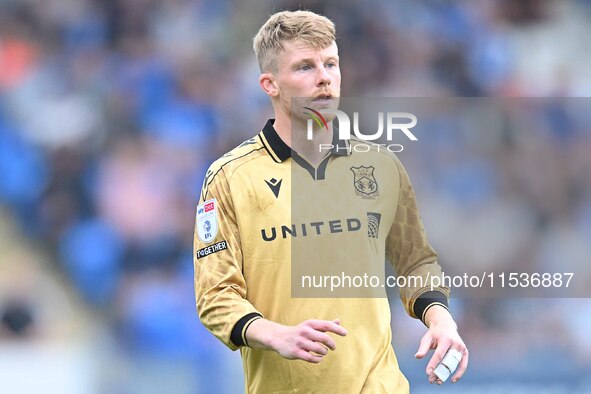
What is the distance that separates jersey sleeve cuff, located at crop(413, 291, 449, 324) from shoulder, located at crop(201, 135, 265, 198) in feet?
2.55

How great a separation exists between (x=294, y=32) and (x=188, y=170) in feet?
10.1

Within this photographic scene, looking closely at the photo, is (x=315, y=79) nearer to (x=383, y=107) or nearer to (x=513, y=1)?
(x=383, y=107)

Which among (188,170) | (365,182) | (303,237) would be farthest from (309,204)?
(188,170)

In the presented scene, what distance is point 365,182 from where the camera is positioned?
11.1ft

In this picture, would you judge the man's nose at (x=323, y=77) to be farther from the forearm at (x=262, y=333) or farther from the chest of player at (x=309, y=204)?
the forearm at (x=262, y=333)

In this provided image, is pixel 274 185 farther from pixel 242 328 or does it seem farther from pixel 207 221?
pixel 242 328

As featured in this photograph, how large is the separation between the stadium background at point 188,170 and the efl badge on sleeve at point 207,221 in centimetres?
271

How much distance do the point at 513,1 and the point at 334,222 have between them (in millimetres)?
4350

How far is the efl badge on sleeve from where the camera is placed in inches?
126

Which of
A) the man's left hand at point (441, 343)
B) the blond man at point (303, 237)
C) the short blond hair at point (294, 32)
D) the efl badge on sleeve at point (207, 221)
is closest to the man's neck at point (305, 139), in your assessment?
the blond man at point (303, 237)

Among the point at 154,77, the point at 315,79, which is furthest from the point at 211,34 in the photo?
the point at 315,79

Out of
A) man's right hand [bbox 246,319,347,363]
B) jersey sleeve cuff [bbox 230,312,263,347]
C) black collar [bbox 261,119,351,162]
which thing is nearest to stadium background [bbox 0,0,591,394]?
black collar [bbox 261,119,351,162]

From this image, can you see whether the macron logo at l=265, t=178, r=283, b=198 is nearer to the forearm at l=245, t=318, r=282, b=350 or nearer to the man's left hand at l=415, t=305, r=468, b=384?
the forearm at l=245, t=318, r=282, b=350

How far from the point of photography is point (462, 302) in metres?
6.14
